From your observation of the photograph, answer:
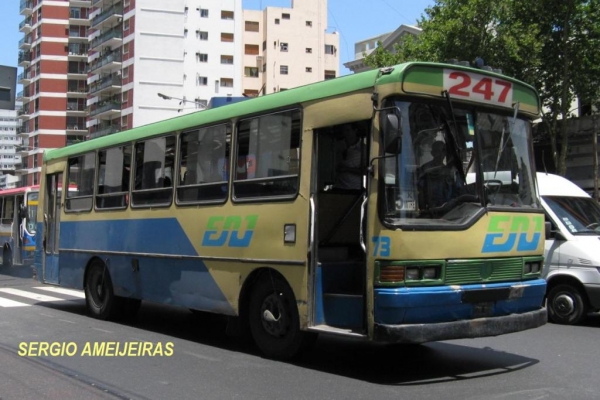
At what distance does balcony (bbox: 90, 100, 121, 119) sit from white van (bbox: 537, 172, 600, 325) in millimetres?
66957

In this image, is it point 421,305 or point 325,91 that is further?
point 325,91

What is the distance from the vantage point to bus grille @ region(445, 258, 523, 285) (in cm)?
684

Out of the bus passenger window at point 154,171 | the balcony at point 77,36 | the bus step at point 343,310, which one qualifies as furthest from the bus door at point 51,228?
the balcony at point 77,36

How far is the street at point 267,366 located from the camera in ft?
21.5

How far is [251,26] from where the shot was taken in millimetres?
83938

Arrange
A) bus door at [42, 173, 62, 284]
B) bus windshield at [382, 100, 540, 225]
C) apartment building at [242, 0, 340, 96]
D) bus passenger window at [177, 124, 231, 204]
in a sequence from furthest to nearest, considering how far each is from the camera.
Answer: apartment building at [242, 0, 340, 96], bus door at [42, 173, 62, 284], bus passenger window at [177, 124, 231, 204], bus windshield at [382, 100, 540, 225]

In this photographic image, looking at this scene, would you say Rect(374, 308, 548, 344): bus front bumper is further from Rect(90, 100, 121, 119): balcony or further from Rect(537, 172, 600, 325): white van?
Rect(90, 100, 121, 119): balcony

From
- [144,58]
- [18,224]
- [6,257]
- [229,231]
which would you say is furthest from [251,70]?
[229,231]

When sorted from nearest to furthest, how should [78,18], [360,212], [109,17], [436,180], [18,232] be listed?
[436,180] < [360,212] < [18,232] < [109,17] < [78,18]

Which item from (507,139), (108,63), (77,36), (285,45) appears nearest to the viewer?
(507,139)

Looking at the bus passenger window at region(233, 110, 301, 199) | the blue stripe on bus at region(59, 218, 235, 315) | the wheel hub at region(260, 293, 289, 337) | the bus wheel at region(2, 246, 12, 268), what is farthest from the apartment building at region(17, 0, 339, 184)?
the wheel hub at region(260, 293, 289, 337)

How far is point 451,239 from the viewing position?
681 cm

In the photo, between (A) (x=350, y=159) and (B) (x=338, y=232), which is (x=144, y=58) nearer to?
→ (A) (x=350, y=159)

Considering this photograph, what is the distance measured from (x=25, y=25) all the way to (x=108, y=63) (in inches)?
871
